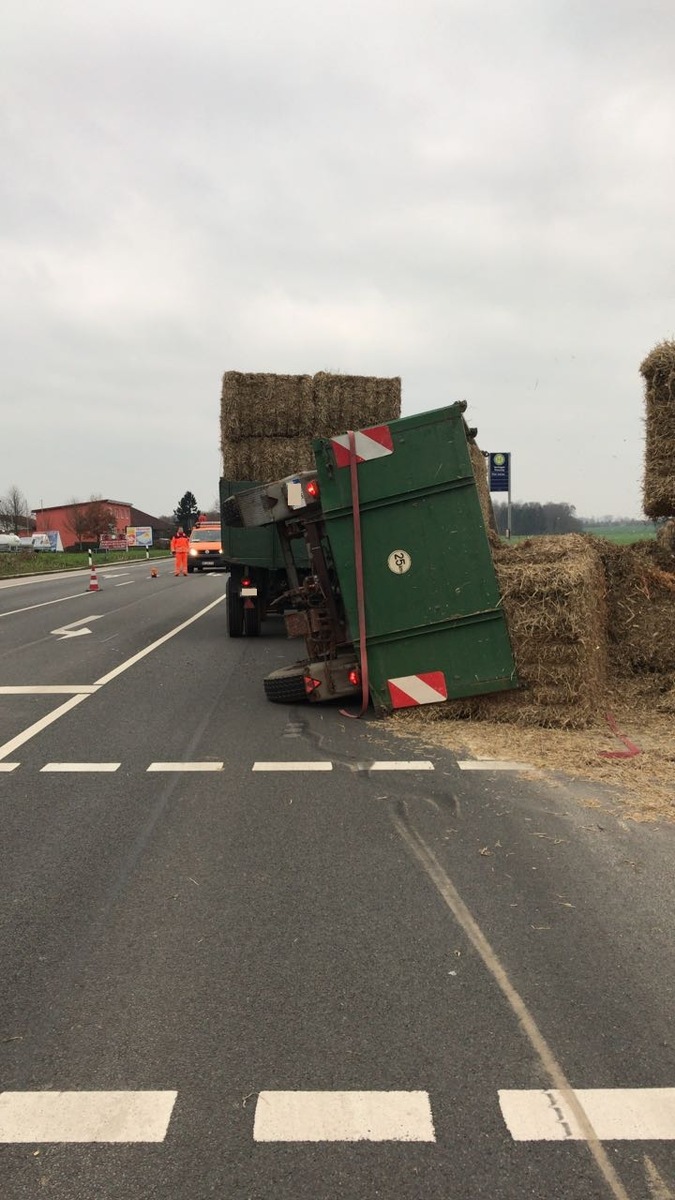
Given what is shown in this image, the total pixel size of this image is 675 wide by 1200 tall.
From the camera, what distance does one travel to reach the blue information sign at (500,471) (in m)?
17.2

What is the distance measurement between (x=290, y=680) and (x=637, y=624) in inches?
134

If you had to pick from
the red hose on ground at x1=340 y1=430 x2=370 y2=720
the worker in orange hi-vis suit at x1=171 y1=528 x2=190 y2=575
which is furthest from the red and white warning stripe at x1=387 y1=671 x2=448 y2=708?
the worker in orange hi-vis suit at x1=171 y1=528 x2=190 y2=575

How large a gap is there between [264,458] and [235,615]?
264 centimetres

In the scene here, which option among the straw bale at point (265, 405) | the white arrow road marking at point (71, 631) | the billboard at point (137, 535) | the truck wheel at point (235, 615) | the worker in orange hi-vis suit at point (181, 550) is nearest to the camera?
the straw bale at point (265, 405)

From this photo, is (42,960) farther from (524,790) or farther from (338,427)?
(338,427)

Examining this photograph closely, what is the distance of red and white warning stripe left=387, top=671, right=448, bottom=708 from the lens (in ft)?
24.4

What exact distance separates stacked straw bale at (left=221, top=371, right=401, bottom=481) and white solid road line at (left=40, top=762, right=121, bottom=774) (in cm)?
755

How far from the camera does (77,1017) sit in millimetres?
2998

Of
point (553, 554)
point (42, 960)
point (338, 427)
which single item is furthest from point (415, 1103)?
point (338, 427)

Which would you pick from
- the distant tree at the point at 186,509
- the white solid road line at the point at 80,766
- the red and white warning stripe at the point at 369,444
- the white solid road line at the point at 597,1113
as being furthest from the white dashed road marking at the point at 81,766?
the distant tree at the point at 186,509

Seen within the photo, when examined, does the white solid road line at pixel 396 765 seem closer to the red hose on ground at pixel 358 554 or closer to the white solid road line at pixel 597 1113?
the red hose on ground at pixel 358 554

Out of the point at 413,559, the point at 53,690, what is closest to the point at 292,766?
the point at 413,559

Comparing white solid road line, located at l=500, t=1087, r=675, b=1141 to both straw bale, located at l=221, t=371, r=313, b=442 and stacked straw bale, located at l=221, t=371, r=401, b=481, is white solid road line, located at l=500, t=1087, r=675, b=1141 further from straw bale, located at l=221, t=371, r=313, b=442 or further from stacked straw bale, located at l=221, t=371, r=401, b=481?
straw bale, located at l=221, t=371, r=313, b=442

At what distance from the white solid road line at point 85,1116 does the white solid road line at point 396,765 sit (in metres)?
3.70
